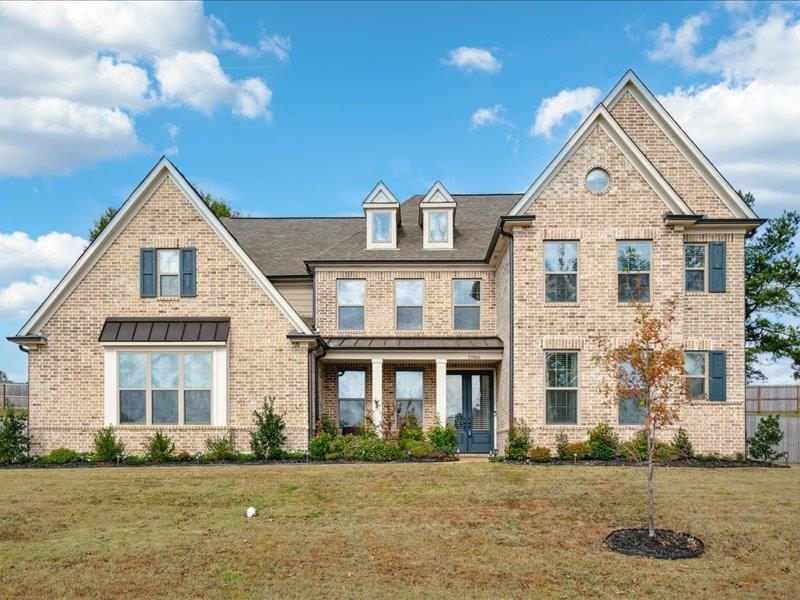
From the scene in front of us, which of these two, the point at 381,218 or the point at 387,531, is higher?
the point at 381,218

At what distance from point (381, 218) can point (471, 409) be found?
6.63m

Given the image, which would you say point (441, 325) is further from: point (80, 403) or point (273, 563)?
point (273, 563)

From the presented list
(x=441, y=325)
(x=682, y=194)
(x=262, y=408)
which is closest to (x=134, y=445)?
(x=262, y=408)

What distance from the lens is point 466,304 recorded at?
75.7ft

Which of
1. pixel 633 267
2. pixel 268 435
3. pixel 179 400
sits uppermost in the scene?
pixel 633 267

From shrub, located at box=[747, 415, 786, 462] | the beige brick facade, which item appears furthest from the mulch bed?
the beige brick facade

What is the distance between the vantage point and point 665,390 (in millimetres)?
11508

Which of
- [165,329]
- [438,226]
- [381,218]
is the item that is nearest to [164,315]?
[165,329]

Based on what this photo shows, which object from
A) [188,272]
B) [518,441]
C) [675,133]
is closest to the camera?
[518,441]

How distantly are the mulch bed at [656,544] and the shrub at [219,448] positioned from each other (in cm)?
1020

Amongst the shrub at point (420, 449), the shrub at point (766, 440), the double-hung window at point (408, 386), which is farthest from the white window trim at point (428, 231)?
the shrub at point (766, 440)

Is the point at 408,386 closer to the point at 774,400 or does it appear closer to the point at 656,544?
the point at 656,544

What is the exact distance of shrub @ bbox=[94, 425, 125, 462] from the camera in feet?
61.3

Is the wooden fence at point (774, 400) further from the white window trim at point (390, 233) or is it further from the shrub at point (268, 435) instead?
the shrub at point (268, 435)
